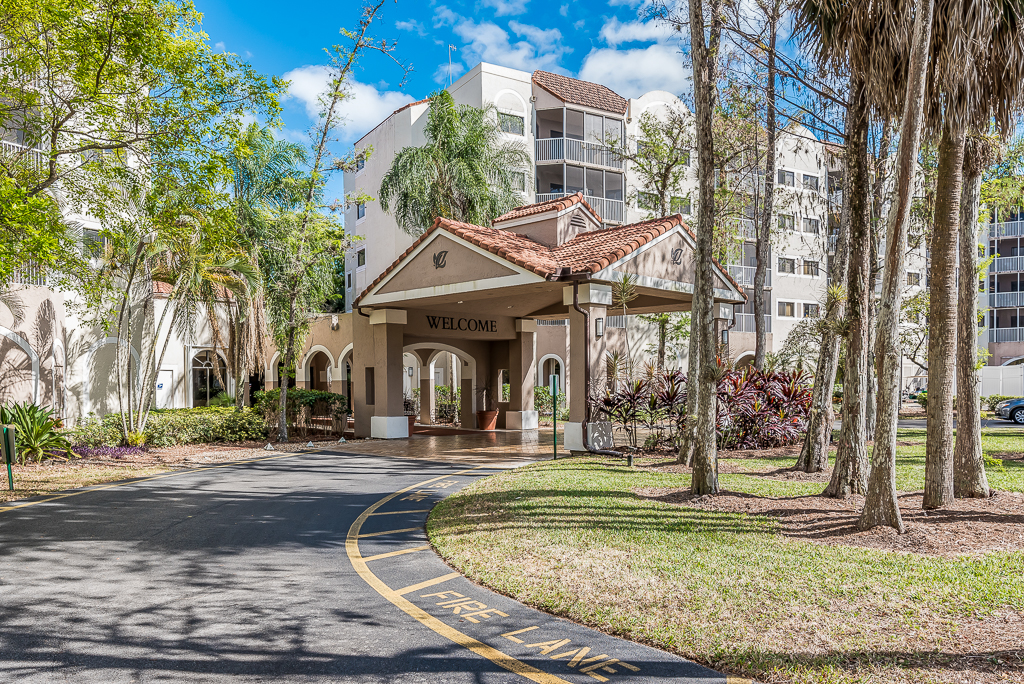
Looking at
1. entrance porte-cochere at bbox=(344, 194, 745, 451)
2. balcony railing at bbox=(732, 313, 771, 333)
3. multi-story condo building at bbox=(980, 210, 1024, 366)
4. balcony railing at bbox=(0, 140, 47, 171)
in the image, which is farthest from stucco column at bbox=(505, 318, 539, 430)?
multi-story condo building at bbox=(980, 210, 1024, 366)

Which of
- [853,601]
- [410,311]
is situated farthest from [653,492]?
[410,311]

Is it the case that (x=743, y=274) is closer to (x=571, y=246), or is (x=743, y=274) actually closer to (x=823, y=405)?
(x=571, y=246)

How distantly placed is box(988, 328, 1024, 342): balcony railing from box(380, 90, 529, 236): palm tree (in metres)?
37.4

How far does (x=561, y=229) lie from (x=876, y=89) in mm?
12034

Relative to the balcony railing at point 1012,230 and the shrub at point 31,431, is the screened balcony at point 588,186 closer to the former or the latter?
the shrub at point 31,431

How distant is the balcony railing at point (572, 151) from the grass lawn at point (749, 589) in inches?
1113

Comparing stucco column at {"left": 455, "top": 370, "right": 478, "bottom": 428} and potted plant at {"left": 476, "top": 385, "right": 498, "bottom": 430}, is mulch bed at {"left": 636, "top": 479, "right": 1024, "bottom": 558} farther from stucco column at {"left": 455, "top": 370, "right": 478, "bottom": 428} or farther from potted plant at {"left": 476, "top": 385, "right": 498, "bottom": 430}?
stucco column at {"left": 455, "top": 370, "right": 478, "bottom": 428}

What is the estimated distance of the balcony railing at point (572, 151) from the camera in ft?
116

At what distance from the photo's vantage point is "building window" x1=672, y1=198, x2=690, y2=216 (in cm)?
3106

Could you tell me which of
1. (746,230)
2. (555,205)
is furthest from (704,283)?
(746,230)

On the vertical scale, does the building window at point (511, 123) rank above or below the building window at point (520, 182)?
above

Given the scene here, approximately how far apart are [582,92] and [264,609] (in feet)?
117

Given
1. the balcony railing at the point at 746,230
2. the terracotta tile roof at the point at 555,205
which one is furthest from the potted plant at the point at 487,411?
the balcony railing at the point at 746,230

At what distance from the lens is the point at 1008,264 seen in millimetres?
46688
